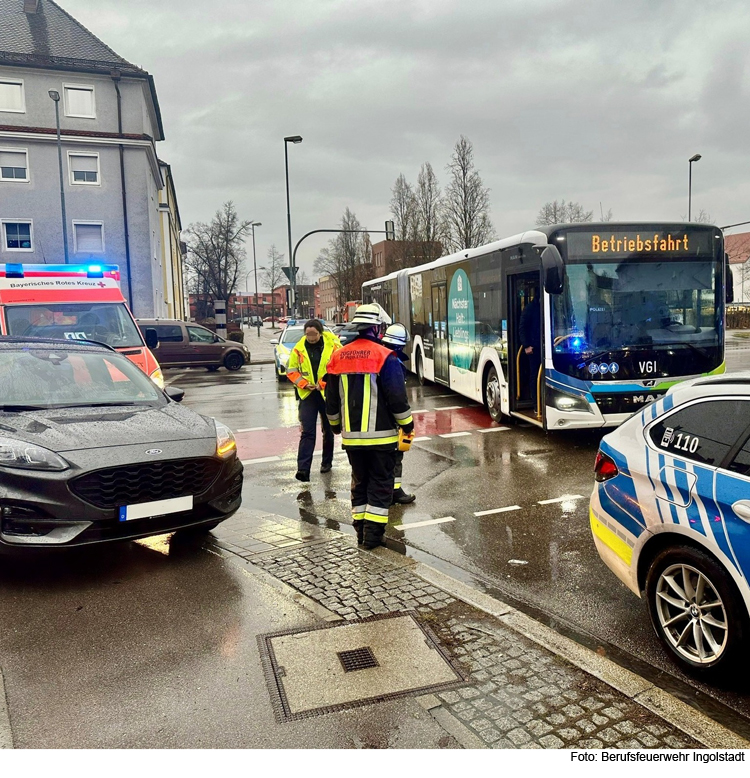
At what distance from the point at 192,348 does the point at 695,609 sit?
78.2ft

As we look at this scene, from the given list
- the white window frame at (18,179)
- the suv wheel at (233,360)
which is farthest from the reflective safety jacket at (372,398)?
the white window frame at (18,179)

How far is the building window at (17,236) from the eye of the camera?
3444cm

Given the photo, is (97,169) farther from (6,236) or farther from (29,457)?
(29,457)

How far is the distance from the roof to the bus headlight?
107 ft

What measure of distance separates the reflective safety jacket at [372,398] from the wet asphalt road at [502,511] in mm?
959

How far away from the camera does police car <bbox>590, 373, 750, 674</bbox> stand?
131 inches

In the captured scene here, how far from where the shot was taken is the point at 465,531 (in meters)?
6.24

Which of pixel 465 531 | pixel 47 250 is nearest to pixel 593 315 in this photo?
pixel 465 531

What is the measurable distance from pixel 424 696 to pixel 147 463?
2568mm

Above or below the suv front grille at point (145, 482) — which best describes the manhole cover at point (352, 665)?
below

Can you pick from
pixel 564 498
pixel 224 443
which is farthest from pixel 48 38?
pixel 564 498

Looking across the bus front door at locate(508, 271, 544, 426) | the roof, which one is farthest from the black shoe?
the roof

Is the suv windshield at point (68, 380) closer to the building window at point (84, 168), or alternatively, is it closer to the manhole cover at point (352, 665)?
the manhole cover at point (352, 665)
